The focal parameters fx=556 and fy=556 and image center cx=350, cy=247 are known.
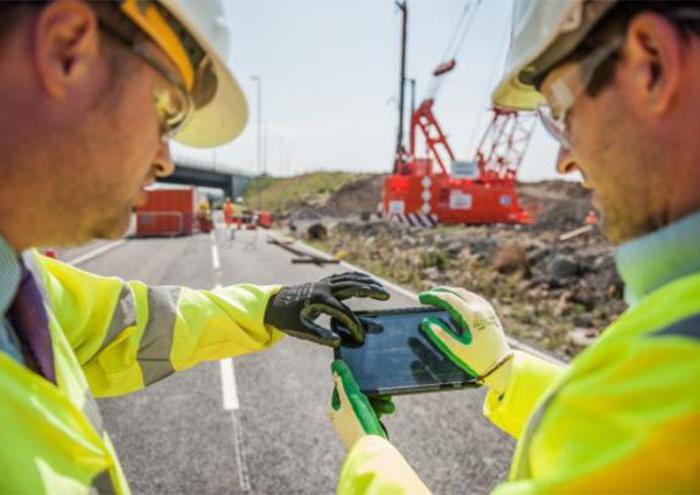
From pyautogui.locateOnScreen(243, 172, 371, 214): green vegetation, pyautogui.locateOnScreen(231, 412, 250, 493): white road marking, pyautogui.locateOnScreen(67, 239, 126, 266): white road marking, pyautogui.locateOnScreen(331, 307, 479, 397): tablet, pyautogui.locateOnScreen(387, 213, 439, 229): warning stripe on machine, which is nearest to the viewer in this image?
pyautogui.locateOnScreen(331, 307, 479, 397): tablet

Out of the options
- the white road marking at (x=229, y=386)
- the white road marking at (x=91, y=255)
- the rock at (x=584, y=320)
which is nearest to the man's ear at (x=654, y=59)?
the white road marking at (x=229, y=386)

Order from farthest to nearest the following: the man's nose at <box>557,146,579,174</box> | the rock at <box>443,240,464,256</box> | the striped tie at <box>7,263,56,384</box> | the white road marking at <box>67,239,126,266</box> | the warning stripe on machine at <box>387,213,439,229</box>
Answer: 1. the warning stripe on machine at <box>387,213,439,229</box>
2. the white road marking at <box>67,239,126,266</box>
3. the rock at <box>443,240,464,256</box>
4. the man's nose at <box>557,146,579,174</box>
5. the striped tie at <box>7,263,56,384</box>

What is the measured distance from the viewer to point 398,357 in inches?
83.5

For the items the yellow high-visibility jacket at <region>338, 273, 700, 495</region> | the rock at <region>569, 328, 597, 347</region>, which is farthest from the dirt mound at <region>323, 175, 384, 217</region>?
the yellow high-visibility jacket at <region>338, 273, 700, 495</region>

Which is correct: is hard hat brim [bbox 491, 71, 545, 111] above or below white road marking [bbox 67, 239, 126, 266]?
above

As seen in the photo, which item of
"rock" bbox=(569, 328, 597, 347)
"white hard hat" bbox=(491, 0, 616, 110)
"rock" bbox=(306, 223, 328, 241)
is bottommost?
"rock" bbox=(306, 223, 328, 241)

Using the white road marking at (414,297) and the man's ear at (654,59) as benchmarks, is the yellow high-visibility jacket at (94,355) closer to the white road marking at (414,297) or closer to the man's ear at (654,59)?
the man's ear at (654,59)

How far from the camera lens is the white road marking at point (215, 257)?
13.6 meters

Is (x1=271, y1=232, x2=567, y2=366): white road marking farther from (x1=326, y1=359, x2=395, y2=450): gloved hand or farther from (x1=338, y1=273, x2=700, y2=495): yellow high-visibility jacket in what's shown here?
(x1=338, y1=273, x2=700, y2=495): yellow high-visibility jacket

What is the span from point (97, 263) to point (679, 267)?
1486 centimetres

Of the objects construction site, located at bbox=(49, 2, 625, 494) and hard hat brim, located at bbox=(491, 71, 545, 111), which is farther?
construction site, located at bbox=(49, 2, 625, 494)

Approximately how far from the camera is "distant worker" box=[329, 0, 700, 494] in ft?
2.60

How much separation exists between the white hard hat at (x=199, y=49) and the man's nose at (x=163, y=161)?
132 mm

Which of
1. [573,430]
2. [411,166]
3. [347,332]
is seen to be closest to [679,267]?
[573,430]
